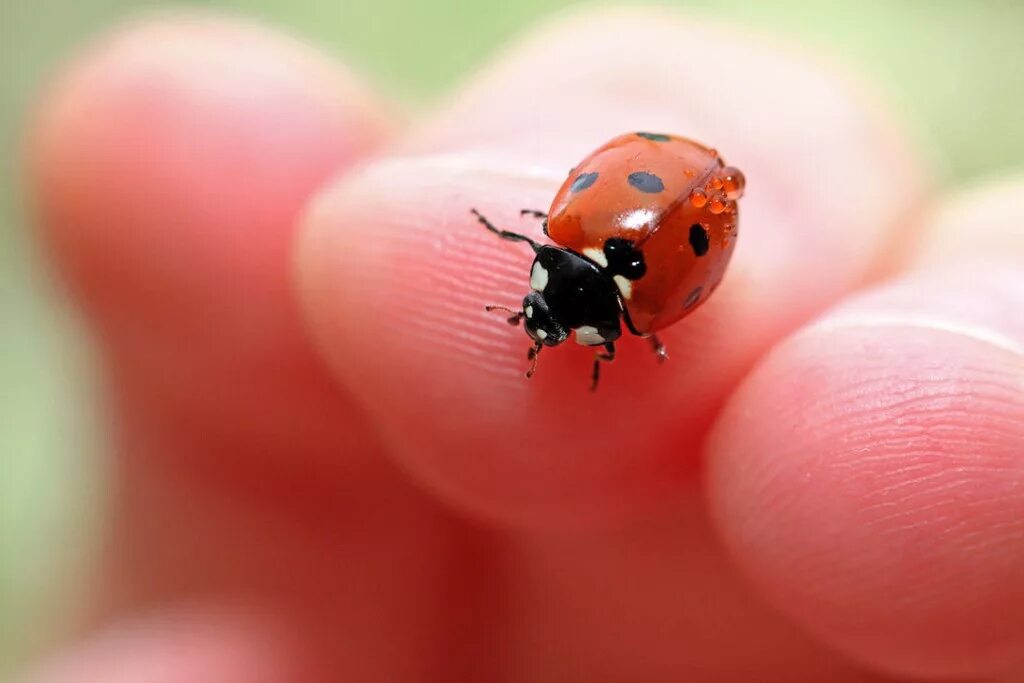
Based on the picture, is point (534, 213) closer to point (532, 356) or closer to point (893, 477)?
point (532, 356)

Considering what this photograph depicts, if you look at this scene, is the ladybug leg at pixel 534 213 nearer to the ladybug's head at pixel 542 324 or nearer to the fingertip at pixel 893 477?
the ladybug's head at pixel 542 324

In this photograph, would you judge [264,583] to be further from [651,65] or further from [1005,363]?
[1005,363]

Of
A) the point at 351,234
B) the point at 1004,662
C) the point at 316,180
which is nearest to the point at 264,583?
the point at 316,180

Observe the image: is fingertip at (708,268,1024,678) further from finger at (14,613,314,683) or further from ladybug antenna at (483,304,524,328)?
finger at (14,613,314,683)

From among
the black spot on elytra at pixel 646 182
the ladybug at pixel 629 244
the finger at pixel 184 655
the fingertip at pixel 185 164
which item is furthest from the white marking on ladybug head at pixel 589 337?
the finger at pixel 184 655

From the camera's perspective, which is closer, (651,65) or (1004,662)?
(1004,662)

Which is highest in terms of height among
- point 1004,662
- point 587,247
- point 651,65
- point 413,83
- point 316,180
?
point 413,83

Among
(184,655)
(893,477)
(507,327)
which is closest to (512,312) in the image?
(507,327)
